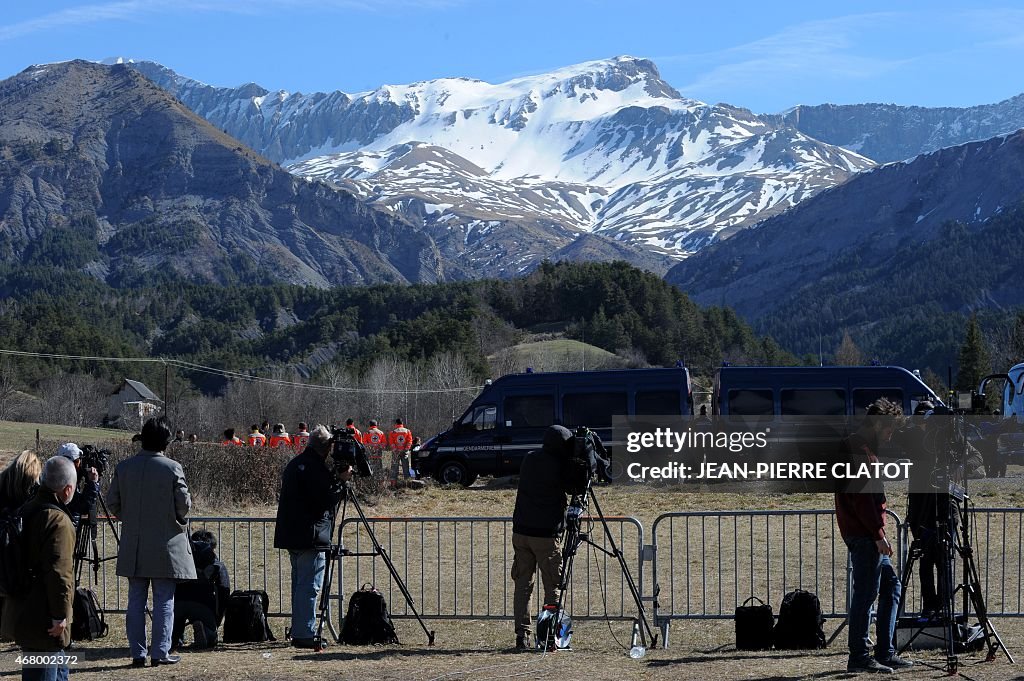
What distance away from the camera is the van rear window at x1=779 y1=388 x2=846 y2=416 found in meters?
27.1

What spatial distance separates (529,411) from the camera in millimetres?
27000

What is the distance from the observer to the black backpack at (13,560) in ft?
21.2

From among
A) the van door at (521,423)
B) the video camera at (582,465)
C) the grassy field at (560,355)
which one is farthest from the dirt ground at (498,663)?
the grassy field at (560,355)

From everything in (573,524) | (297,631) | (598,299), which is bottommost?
(297,631)

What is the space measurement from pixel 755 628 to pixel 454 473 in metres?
16.8

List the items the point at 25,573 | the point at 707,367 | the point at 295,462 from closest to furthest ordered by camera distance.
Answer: the point at 25,573 < the point at 295,462 < the point at 707,367

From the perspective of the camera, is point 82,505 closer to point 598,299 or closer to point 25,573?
point 25,573

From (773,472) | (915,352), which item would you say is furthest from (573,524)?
(915,352)

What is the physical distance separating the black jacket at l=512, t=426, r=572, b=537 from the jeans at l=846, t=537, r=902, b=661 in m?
2.18

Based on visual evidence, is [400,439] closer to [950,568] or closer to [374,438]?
[374,438]

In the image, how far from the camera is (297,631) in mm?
9867

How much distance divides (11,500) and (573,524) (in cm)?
435

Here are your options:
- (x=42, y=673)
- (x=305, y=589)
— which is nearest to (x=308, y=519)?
(x=305, y=589)

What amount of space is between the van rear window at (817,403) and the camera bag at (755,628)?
1770 cm
